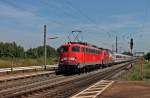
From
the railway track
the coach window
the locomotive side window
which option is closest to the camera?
the railway track

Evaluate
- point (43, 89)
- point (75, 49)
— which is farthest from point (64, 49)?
point (43, 89)

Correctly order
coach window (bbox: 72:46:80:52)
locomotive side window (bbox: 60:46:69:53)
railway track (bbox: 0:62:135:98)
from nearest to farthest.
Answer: railway track (bbox: 0:62:135:98)
coach window (bbox: 72:46:80:52)
locomotive side window (bbox: 60:46:69:53)

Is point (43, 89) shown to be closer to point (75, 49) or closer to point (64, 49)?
point (75, 49)

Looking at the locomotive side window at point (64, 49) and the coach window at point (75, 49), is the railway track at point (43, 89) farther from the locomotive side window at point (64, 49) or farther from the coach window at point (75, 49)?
the locomotive side window at point (64, 49)

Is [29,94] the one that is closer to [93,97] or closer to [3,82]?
[93,97]

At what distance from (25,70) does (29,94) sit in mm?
23690

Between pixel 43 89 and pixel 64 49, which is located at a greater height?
pixel 64 49

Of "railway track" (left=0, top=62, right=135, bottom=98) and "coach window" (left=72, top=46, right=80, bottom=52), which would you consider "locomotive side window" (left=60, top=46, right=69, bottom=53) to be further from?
"railway track" (left=0, top=62, right=135, bottom=98)

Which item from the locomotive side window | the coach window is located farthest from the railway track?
the locomotive side window

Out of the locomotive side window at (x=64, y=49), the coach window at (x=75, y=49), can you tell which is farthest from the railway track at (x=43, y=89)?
the locomotive side window at (x=64, y=49)

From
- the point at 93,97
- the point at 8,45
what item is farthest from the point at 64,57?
the point at 8,45

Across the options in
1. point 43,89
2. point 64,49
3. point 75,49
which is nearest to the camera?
point 43,89

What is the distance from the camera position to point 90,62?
4931 cm

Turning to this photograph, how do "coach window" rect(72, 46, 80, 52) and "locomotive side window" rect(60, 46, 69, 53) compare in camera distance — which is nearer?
"coach window" rect(72, 46, 80, 52)
